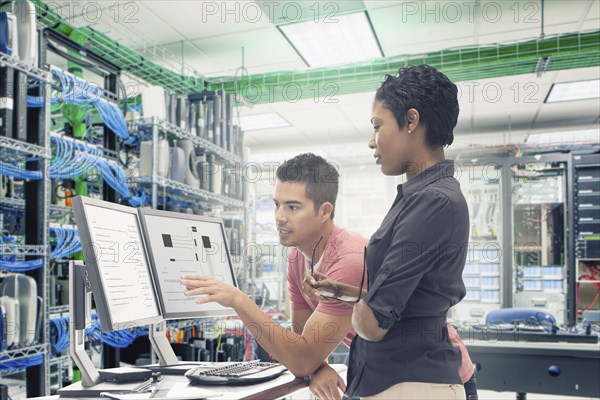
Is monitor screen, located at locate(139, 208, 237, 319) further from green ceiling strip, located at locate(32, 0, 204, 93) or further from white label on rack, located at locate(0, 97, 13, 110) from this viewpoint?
green ceiling strip, located at locate(32, 0, 204, 93)

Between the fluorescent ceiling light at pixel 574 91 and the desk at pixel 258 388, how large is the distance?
4.67 meters

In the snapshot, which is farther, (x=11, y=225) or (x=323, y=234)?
(x=11, y=225)

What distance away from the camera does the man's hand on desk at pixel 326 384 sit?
1318mm

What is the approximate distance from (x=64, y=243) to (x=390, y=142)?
2420 millimetres

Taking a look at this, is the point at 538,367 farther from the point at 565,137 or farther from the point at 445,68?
the point at 565,137

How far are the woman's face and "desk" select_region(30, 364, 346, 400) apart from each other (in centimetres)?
59

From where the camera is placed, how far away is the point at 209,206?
440 cm

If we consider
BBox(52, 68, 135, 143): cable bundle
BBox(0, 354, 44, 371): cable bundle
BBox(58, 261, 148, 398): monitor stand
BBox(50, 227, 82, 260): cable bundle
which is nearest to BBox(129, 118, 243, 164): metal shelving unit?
BBox(52, 68, 135, 143): cable bundle

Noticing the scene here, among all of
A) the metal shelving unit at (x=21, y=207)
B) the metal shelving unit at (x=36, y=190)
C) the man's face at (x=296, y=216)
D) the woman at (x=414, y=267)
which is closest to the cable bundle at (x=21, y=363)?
the metal shelving unit at (x=36, y=190)

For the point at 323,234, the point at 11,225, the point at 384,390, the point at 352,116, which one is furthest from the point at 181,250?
the point at 352,116

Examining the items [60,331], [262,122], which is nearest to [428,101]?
[60,331]

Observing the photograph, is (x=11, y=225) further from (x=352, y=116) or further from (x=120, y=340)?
(x=352, y=116)

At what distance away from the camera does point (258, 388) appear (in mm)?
1201

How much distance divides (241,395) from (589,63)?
13.2ft
